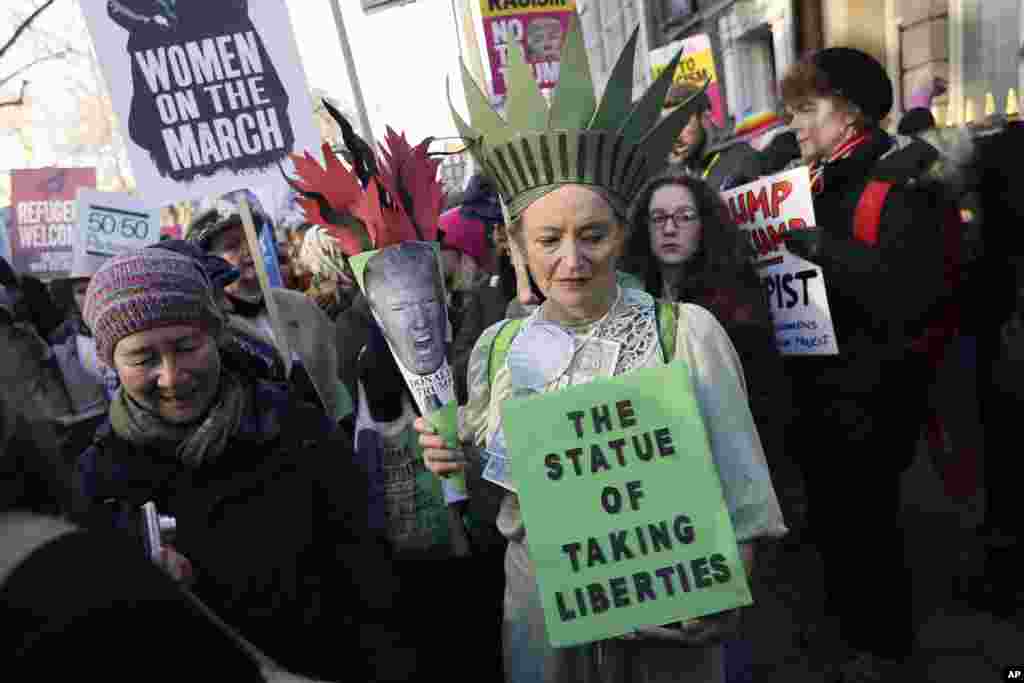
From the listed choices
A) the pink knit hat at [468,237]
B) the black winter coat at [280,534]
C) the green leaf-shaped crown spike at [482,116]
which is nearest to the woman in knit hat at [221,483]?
the black winter coat at [280,534]

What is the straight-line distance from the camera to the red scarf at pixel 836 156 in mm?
2922

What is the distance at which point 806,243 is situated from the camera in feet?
8.98

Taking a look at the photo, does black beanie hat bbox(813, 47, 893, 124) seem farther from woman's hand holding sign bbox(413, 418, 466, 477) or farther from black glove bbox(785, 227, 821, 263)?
woman's hand holding sign bbox(413, 418, 466, 477)

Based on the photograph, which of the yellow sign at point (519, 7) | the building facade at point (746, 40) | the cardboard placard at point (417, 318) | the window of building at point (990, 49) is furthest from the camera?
the building facade at point (746, 40)

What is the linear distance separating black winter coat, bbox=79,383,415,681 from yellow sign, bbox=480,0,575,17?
652 cm

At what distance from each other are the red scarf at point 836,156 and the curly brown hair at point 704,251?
0.41m

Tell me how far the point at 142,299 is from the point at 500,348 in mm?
829

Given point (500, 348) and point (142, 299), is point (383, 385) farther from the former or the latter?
point (142, 299)

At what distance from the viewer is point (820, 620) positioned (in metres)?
3.37

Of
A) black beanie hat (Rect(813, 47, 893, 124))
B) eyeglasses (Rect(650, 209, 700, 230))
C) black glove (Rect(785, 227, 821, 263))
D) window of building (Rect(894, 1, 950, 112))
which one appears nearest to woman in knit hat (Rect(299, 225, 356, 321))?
eyeglasses (Rect(650, 209, 700, 230))

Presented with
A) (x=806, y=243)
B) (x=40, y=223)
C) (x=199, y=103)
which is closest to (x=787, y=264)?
(x=806, y=243)

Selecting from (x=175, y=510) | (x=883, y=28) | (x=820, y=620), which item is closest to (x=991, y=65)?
(x=883, y=28)

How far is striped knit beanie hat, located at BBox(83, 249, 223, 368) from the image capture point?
181cm

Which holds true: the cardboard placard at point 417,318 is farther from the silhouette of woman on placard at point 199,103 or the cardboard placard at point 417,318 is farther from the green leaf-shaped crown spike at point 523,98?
the silhouette of woman on placard at point 199,103
